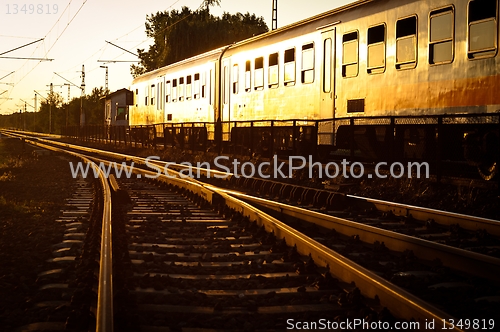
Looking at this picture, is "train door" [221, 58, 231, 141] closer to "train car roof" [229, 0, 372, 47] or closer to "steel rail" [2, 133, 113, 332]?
"train car roof" [229, 0, 372, 47]

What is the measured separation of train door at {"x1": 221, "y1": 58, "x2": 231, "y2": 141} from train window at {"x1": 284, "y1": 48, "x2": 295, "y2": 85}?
186 inches

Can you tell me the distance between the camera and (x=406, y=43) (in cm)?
1214

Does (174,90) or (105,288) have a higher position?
(174,90)

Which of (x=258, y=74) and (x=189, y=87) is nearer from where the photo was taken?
(x=258, y=74)

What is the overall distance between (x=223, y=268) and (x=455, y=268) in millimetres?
2050

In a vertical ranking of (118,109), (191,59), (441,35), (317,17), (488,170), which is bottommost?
(488,170)

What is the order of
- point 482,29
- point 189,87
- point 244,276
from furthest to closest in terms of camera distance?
point 189,87 < point 482,29 < point 244,276

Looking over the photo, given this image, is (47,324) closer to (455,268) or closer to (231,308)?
(231,308)

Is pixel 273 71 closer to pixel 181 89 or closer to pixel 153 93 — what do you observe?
pixel 181 89

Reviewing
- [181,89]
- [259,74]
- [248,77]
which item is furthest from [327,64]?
[181,89]

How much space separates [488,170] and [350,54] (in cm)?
454

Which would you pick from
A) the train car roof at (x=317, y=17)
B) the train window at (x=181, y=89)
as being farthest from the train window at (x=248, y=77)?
the train window at (x=181, y=89)

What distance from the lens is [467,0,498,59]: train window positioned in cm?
988

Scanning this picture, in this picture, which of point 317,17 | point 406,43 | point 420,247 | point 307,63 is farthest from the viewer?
point 307,63
